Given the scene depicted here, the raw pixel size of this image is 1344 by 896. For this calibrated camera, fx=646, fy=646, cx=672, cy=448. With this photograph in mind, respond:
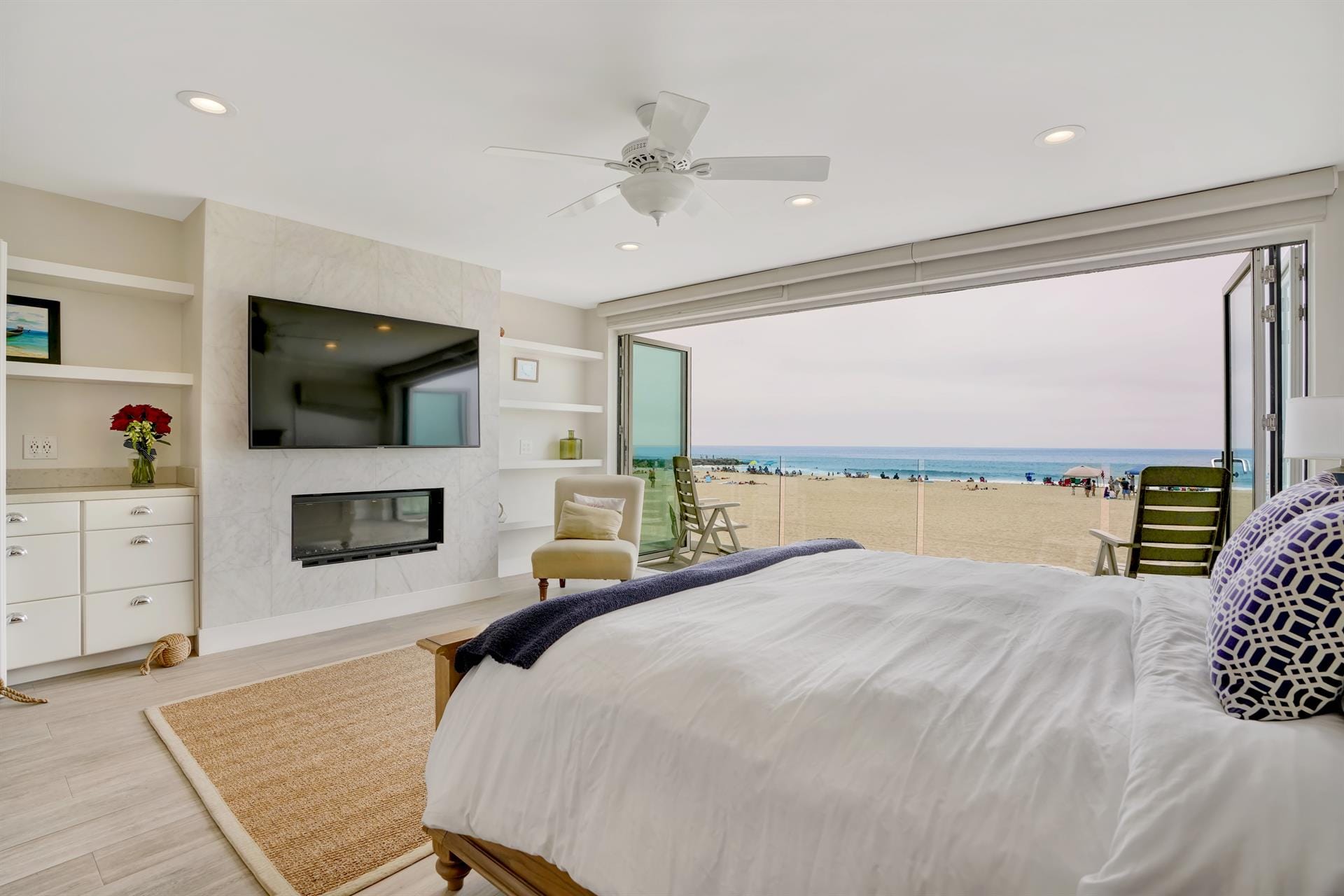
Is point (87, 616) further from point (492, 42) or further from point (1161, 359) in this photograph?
point (1161, 359)

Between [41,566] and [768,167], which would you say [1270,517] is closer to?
[768,167]

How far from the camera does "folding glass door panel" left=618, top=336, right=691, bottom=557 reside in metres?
6.24

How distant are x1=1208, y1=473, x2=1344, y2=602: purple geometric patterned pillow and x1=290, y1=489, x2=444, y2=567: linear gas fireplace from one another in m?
4.28

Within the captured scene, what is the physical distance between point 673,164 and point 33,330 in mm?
3470

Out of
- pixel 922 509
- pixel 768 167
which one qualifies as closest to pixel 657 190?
pixel 768 167

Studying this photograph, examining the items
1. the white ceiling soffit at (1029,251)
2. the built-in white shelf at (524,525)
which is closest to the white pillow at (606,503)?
the built-in white shelf at (524,525)

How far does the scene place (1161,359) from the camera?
5445 mm

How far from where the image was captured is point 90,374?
3.35m

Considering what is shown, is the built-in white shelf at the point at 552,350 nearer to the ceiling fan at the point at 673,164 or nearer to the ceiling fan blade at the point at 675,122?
the ceiling fan at the point at 673,164

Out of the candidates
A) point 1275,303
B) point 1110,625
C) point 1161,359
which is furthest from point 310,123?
point 1161,359

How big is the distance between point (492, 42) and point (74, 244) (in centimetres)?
297

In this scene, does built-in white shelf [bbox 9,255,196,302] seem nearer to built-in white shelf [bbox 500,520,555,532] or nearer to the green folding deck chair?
built-in white shelf [bbox 500,520,555,532]

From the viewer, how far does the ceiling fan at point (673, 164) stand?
2.25 metres

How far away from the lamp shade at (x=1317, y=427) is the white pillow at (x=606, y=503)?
3708mm
